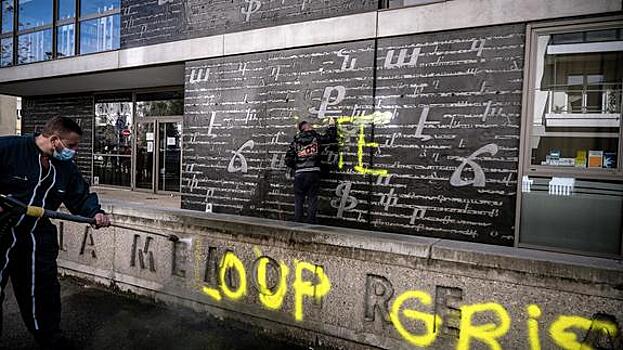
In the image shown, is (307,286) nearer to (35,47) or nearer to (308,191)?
(308,191)

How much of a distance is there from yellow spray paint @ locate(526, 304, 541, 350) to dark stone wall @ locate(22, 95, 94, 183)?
14.2 m

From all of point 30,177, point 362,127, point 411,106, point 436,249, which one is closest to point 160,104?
point 362,127

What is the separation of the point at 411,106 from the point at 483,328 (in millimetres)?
4409

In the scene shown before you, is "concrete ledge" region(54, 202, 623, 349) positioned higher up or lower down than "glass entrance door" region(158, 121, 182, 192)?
lower down

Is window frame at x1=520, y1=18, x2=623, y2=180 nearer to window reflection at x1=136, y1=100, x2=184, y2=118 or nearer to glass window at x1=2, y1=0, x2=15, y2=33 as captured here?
window reflection at x1=136, y1=100, x2=184, y2=118

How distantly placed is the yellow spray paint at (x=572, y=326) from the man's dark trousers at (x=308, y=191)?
479 centimetres

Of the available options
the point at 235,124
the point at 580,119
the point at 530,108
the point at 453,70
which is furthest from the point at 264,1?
the point at 580,119

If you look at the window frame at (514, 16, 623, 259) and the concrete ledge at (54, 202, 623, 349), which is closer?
the concrete ledge at (54, 202, 623, 349)

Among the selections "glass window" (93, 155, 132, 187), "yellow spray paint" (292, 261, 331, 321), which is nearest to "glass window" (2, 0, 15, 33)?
"glass window" (93, 155, 132, 187)

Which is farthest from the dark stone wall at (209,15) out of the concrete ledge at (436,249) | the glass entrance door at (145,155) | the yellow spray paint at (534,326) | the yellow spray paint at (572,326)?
the yellow spray paint at (572,326)

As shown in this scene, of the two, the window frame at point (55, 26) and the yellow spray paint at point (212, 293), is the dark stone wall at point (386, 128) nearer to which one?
the yellow spray paint at point (212, 293)

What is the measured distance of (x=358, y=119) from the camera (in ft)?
24.6

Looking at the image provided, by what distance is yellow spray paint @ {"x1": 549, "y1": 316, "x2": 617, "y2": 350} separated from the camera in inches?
112

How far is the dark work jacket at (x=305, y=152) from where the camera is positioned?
7.30 m
